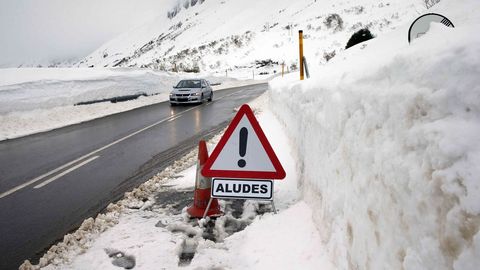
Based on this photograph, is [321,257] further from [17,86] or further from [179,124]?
[17,86]

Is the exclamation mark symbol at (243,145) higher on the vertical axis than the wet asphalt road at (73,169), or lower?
higher

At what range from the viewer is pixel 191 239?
402cm

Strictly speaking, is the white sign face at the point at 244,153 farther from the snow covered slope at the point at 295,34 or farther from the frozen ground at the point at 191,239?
the snow covered slope at the point at 295,34

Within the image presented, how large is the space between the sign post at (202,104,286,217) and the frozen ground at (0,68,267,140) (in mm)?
10418

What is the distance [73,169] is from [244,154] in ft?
14.9

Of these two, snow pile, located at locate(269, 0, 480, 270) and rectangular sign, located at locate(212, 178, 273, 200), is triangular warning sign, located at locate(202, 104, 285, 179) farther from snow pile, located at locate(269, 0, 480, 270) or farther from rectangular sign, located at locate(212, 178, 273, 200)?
snow pile, located at locate(269, 0, 480, 270)

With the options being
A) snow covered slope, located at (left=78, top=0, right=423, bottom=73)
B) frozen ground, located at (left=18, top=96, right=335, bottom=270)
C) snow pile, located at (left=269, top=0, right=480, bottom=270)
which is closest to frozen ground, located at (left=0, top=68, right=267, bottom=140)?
frozen ground, located at (left=18, top=96, right=335, bottom=270)

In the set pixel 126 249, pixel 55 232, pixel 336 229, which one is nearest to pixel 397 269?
pixel 336 229

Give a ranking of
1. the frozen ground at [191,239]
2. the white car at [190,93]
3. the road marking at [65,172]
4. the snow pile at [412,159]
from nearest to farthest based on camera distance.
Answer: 1. the snow pile at [412,159]
2. the frozen ground at [191,239]
3. the road marking at [65,172]
4. the white car at [190,93]

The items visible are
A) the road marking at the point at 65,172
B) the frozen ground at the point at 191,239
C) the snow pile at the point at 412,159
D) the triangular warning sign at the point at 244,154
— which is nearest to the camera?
the snow pile at the point at 412,159

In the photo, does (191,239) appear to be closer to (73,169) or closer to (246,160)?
(246,160)

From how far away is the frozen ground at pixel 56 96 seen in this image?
14905 mm

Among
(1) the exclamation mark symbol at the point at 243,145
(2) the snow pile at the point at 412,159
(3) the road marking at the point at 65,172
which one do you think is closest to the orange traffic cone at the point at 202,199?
(1) the exclamation mark symbol at the point at 243,145

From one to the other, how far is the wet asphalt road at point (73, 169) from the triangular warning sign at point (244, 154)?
1937mm
